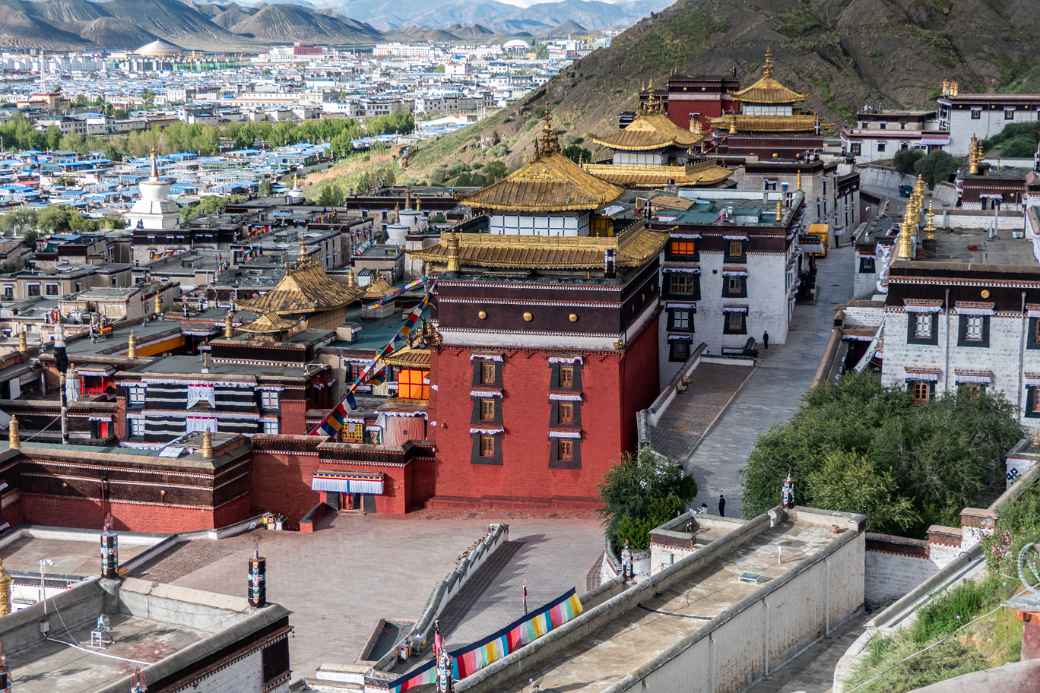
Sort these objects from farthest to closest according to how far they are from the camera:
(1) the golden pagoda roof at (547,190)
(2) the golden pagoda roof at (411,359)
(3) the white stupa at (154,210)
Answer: (3) the white stupa at (154,210) → (2) the golden pagoda roof at (411,359) → (1) the golden pagoda roof at (547,190)

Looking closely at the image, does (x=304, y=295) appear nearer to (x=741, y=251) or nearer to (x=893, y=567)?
(x=741, y=251)

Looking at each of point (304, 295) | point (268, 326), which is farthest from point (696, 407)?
point (304, 295)

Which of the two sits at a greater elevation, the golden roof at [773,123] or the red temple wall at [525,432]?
the golden roof at [773,123]

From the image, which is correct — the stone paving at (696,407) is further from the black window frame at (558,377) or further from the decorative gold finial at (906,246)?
the decorative gold finial at (906,246)

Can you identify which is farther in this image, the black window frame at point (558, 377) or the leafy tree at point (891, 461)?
the black window frame at point (558, 377)

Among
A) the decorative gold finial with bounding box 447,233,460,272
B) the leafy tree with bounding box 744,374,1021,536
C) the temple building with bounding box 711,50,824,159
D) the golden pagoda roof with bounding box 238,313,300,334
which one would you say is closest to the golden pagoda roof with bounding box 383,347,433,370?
the decorative gold finial with bounding box 447,233,460,272

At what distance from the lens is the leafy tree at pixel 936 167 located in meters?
88.1

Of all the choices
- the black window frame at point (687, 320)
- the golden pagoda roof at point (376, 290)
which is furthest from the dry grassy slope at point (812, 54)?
the black window frame at point (687, 320)

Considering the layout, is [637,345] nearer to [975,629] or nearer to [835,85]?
[975,629]

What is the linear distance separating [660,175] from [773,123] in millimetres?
17945

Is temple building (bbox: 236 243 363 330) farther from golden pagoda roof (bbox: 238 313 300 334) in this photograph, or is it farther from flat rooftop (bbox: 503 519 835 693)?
flat rooftop (bbox: 503 519 835 693)

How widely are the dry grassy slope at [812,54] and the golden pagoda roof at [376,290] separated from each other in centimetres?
7415

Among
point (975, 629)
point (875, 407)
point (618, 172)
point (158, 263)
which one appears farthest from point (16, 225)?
point (975, 629)

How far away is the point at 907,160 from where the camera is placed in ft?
305
